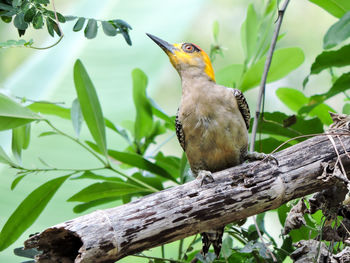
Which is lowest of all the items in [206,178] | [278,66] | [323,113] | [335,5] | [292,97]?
[206,178]

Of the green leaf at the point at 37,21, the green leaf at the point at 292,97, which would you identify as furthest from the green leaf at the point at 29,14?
the green leaf at the point at 292,97

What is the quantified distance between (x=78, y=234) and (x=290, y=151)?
1164 mm

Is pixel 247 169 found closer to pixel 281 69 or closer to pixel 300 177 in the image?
pixel 300 177

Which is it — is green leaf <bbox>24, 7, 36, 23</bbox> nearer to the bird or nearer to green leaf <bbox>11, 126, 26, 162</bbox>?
green leaf <bbox>11, 126, 26, 162</bbox>

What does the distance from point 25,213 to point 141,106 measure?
4.02 feet

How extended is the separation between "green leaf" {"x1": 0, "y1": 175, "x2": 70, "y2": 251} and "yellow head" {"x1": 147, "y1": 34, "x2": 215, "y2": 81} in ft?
3.88

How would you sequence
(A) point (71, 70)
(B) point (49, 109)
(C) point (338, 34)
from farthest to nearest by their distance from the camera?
(A) point (71, 70), (B) point (49, 109), (C) point (338, 34)

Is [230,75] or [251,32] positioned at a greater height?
[251,32]

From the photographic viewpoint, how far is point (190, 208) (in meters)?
2.17

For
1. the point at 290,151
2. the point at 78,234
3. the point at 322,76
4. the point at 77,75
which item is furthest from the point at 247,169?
the point at 322,76

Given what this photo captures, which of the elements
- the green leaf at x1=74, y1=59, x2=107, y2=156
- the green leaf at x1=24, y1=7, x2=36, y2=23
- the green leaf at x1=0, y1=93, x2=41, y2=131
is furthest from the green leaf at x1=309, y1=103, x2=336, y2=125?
the green leaf at x1=24, y1=7, x2=36, y2=23

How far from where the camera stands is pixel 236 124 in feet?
9.80

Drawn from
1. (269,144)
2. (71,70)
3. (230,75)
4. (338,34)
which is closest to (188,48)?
(230,75)

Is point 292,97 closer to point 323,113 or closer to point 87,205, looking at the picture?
point 323,113
